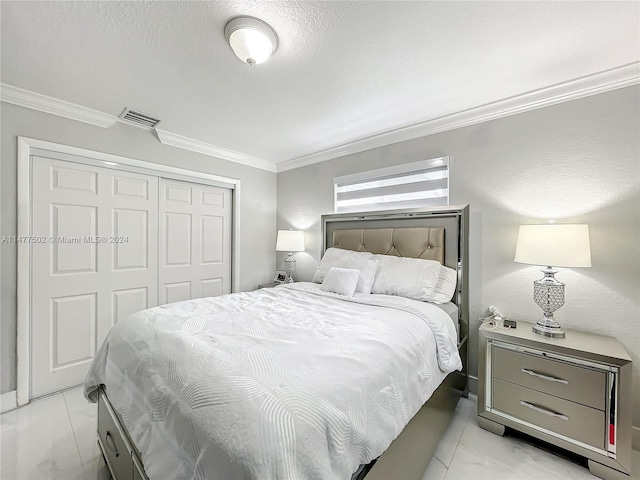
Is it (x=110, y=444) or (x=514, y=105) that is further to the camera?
(x=514, y=105)

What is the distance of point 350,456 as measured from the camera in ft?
2.84

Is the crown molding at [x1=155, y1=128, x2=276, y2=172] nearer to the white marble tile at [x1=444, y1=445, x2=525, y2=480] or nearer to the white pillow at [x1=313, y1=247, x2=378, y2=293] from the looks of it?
the white pillow at [x1=313, y1=247, x2=378, y2=293]

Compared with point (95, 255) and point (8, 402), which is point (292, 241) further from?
point (8, 402)

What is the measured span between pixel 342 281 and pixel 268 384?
158 centimetres

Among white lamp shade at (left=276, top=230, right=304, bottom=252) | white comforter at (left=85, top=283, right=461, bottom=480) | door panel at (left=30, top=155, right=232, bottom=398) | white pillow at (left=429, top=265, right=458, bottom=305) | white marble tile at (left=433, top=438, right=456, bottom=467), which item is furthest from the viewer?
white lamp shade at (left=276, top=230, right=304, bottom=252)

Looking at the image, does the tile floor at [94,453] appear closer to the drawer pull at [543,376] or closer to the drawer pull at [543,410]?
the drawer pull at [543,410]

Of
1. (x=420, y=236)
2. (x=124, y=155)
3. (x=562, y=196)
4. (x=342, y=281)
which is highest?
(x=124, y=155)

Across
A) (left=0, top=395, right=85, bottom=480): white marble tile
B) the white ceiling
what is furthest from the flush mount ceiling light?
(left=0, top=395, right=85, bottom=480): white marble tile

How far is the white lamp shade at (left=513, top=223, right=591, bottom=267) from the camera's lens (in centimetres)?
169

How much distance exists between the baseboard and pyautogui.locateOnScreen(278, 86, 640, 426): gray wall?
12.4ft

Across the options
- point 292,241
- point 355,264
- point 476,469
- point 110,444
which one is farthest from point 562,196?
point 110,444

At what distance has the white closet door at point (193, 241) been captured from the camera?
3039 mm

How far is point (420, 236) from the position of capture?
8.46ft

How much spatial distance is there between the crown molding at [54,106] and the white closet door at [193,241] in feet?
2.39
